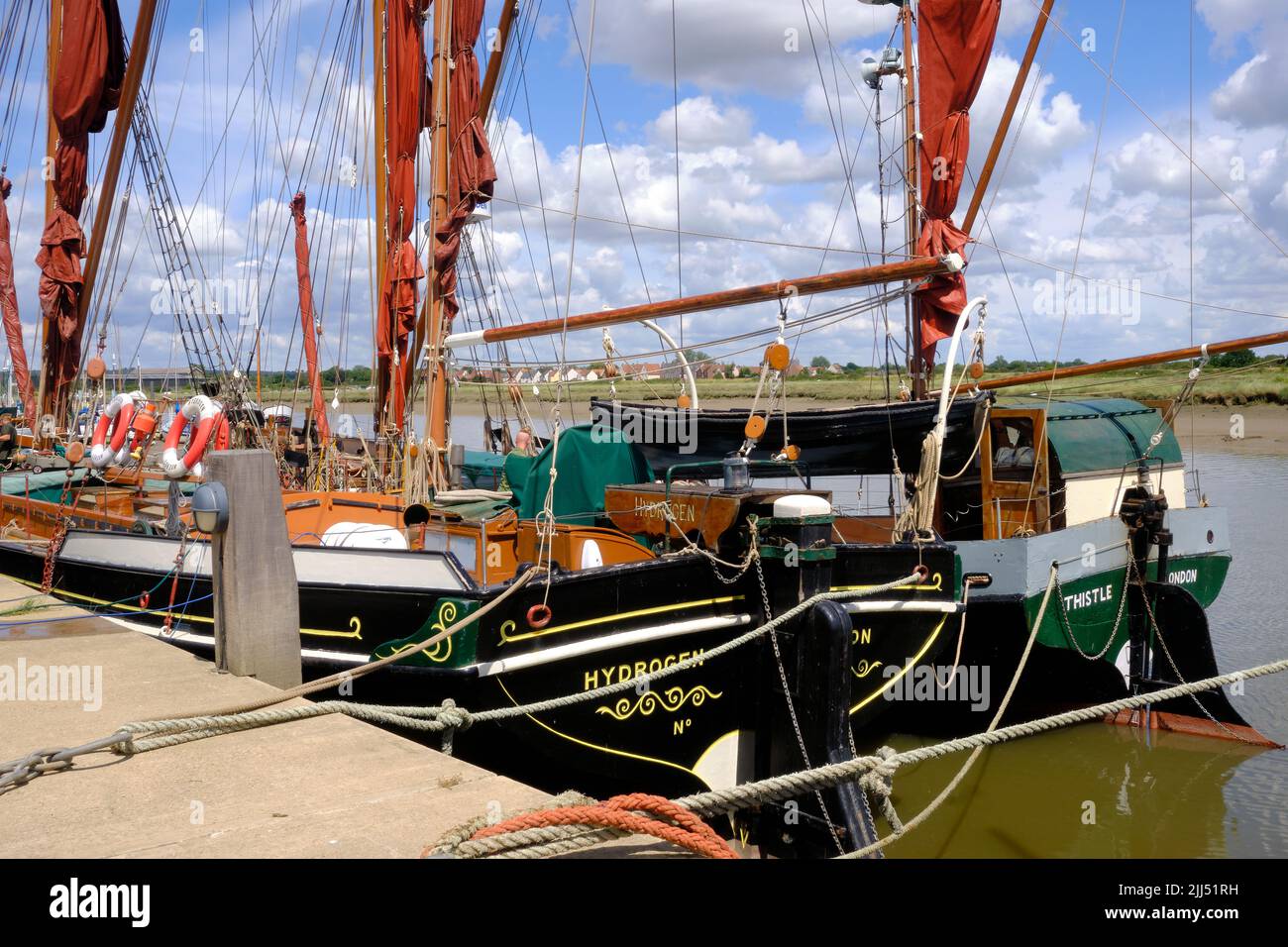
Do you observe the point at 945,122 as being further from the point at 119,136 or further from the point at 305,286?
the point at 305,286

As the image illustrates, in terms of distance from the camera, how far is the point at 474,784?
14.9ft

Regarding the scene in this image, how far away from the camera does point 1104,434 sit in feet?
41.3

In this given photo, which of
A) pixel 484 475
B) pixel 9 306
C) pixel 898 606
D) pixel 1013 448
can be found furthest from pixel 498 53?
pixel 9 306

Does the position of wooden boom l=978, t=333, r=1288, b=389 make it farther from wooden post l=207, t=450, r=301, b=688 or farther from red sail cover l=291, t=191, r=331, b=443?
red sail cover l=291, t=191, r=331, b=443

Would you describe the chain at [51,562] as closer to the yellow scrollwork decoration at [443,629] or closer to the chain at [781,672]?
the yellow scrollwork decoration at [443,629]

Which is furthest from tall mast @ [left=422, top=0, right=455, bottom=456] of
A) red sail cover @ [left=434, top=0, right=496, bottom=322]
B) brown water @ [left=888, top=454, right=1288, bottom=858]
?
brown water @ [left=888, top=454, right=1288, bottom=858]

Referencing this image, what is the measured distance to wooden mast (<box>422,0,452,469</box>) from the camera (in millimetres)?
12797

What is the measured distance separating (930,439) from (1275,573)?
533 inches

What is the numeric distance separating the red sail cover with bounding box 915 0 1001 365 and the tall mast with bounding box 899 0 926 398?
33cm

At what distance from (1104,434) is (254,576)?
10.1 m

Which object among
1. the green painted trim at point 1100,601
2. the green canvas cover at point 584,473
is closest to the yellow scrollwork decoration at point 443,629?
the green canvas cover at point 584,473

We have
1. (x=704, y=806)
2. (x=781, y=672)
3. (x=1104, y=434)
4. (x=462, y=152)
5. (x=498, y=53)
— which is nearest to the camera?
(x=704, y=806)

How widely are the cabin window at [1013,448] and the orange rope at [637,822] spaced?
9.17m

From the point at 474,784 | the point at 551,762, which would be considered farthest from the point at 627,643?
the point at 474,784
